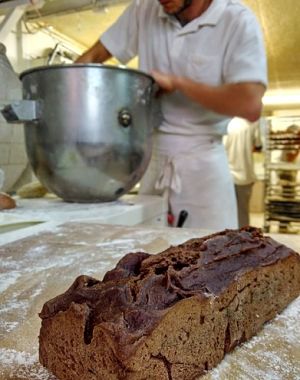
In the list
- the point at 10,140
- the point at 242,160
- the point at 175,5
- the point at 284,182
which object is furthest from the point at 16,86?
the point at 284,182

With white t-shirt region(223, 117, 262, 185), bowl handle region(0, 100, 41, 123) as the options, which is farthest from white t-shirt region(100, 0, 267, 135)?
white t-shirt region(223, 117, 262, 185)

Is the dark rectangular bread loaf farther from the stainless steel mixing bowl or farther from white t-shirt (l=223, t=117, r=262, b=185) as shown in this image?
white t-shirt (l=223, t=117, r=262, b=185)

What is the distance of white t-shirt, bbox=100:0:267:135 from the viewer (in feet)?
4.13

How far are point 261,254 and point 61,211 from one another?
743 mm

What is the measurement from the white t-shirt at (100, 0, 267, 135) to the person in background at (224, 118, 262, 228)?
8.56ft

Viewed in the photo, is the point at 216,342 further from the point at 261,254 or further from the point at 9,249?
the point at 9,249

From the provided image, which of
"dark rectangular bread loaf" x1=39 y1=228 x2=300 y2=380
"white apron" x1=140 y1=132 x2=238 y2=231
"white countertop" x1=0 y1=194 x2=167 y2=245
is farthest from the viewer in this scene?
"white apron" x1=140 y1=132 x2=238 y2=231

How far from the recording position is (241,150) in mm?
4121

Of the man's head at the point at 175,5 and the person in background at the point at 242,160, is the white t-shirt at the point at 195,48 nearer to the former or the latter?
the man's head at the point at 175,5

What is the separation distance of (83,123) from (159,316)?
2.86 ft

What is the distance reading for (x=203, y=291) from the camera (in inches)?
16.0

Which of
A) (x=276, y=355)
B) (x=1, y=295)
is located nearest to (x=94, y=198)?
(x=1, y=295)

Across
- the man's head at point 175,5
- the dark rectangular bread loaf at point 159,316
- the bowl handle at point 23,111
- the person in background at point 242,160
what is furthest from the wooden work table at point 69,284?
the person in background at point 242,160

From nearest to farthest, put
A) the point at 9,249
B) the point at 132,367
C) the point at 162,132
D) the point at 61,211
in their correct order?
the point at 132,367 < the point at 9,249 < the point at 61,211 < the point at 162,132
